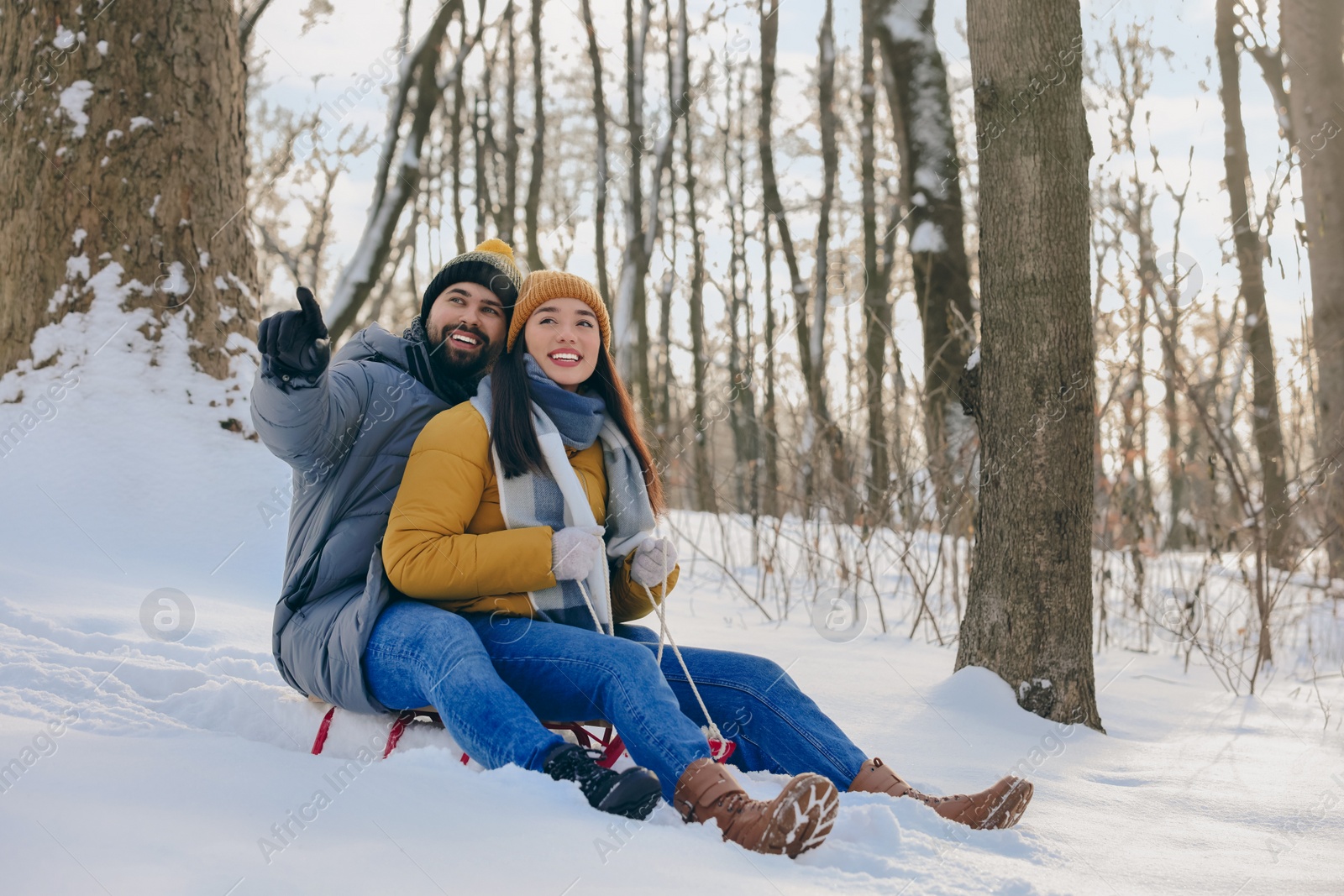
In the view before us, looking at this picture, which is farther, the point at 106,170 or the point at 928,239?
the point at 928,239

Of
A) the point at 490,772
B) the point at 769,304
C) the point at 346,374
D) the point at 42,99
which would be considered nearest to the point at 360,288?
the point at 42,99

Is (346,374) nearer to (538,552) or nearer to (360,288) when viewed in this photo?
(538,552)

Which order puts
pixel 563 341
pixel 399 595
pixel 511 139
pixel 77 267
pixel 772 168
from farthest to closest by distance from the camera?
1. pixel 511 139
2. pixel 772 168
3. pixel 77 267
4. pixel 563 341
5. pixel 399 595

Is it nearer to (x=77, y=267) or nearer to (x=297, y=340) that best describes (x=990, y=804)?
(x=297, y=340)

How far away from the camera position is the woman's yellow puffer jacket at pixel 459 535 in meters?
2.14

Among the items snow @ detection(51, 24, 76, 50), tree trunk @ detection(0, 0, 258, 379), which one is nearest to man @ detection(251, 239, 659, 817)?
tree trunk @ detection(0, 0, 258, 379)

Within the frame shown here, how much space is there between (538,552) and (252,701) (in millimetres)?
867

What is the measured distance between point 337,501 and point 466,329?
2.00 feet

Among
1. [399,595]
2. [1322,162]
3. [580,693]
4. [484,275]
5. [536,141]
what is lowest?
[580,693]

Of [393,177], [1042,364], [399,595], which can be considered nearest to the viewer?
[399,595]

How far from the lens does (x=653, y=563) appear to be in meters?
2.44

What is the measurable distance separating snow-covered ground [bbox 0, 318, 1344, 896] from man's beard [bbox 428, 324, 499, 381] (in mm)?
918

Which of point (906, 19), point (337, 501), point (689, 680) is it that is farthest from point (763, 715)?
point (906, 19)

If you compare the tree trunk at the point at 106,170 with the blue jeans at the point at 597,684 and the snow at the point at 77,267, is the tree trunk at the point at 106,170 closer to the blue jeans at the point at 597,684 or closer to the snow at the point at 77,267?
the snow at the point at 77,267
